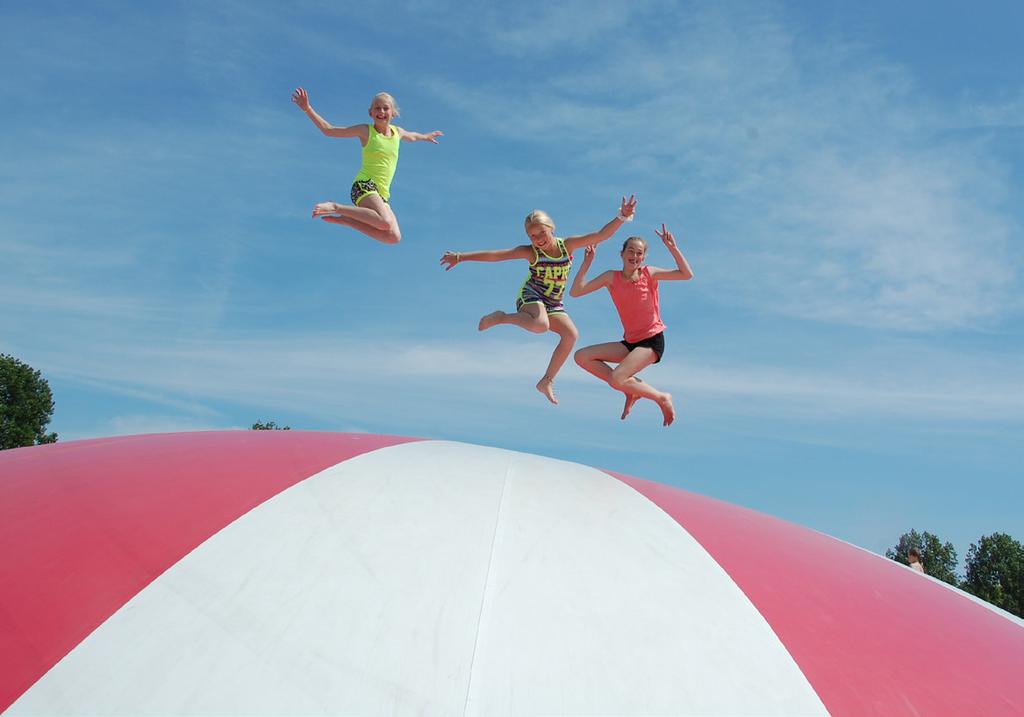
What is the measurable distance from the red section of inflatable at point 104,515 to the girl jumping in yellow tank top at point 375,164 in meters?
1.93

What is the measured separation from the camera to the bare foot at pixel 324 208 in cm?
638

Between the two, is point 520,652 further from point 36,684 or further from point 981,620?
point 981,620

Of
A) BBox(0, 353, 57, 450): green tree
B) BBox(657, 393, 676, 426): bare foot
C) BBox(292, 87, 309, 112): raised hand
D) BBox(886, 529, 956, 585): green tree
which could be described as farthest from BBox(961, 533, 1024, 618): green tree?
BBox(0, 353, 57, 450): green tree

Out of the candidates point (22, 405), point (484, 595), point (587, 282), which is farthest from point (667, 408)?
point (22, 405)

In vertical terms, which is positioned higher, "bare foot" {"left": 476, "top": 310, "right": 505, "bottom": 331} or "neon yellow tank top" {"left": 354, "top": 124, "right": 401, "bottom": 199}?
"neon yellow tank top" {"left": 354, "top": 124, "right": 401, "bottom": 199}

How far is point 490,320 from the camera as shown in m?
6.89

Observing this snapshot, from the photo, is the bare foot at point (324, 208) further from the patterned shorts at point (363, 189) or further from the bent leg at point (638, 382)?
the bent leg at point (638, 382)

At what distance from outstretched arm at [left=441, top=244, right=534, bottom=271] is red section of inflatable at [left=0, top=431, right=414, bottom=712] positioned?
1700mm

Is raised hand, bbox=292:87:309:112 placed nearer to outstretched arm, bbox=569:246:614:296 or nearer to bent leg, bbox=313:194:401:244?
bent leg, bbox=313:194:401:244

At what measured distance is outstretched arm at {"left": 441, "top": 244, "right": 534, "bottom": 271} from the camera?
671 centimetres

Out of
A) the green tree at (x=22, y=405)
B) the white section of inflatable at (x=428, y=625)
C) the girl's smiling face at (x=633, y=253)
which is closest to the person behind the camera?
the white section of inflatable at (x=428, y=625)

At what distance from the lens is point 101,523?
401 centimetres

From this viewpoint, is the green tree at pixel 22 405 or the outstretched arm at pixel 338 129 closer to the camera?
the outstretched arm at pixel 338 129

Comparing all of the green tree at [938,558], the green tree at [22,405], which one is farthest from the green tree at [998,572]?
the green tree at [22,405]
